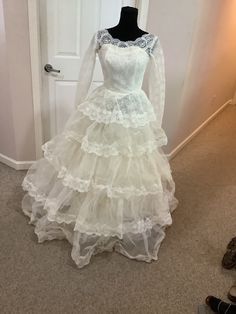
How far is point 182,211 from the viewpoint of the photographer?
2262 millimetres

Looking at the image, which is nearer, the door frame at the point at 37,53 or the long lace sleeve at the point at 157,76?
the long lace sleeve at the point at 157,76

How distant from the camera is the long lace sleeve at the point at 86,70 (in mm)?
1733

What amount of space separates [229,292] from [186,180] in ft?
3.66

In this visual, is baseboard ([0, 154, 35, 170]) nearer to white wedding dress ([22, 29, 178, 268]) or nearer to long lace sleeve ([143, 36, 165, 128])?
white wedding dress ([22, 29, 178, 268])

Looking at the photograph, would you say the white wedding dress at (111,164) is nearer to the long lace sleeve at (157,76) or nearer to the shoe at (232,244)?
the long lace sleeve at (157,76)

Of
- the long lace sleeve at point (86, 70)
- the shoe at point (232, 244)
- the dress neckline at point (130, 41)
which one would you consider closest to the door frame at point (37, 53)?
the long lace sleeve at point (86, 70)

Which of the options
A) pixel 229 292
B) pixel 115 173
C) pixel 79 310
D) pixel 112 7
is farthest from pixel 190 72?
pixel 79 310

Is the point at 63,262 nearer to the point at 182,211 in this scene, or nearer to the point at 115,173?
the point at 115,173

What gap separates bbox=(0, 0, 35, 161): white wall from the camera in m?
1.99

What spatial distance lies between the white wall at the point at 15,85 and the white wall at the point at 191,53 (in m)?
0.92

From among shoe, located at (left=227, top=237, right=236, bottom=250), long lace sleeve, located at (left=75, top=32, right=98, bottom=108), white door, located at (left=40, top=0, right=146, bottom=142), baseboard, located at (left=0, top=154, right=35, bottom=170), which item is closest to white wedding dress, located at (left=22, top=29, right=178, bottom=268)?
long lace sleeve, located at (left=75, top=32, right=98, bottom=108)

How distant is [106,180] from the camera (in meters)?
1.71

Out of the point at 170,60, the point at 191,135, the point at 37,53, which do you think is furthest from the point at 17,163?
the point at 191,135

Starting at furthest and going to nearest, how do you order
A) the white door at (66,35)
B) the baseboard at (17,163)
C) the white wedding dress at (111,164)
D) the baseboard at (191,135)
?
1. the baseboard at (191,135)
2. the baseboard at (17,163)
3. the white door at (66,35)
4. the white wedding dress at (111,164)
